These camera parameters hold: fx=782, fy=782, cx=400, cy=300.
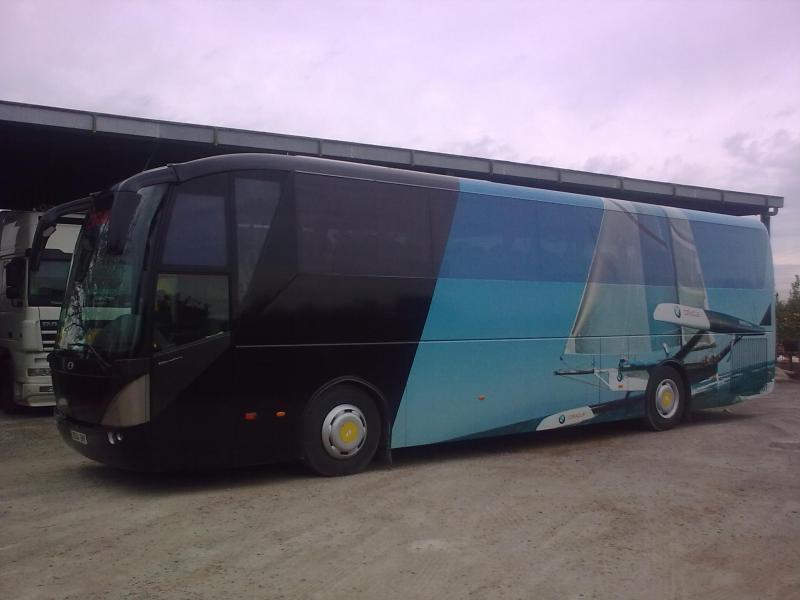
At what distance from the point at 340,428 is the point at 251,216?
2287 mm

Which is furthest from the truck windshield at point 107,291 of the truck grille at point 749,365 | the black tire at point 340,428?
the truck grille at point 749,365

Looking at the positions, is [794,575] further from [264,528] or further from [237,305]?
[237,305]

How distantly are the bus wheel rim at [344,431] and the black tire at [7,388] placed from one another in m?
7.24

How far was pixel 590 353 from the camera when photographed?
33.6 feet

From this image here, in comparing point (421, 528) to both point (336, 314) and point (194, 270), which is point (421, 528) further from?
point (194, 270)

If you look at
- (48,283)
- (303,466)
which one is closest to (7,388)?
Answer: (48,283)

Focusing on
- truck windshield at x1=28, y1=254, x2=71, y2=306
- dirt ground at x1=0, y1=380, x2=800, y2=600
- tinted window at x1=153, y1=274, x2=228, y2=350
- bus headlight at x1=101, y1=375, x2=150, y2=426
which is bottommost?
dirt ground at x1=0, y1=380, x2=800, y2=600

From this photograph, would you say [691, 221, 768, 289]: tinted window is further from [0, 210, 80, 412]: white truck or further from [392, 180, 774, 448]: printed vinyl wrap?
[0, 210, 80, 412]: white truck

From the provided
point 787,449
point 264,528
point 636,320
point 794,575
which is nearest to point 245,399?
point 264,528

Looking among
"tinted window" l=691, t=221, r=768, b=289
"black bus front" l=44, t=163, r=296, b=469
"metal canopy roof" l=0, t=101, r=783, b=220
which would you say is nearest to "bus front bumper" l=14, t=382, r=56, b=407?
"metal canopy roof" l=0, t=101, r=783, b=220

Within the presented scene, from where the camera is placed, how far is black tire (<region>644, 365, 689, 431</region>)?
11227mm

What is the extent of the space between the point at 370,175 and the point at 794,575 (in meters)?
5.36

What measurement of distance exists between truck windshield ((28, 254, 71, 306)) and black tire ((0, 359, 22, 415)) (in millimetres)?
1426

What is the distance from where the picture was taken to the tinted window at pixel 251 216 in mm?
7348
